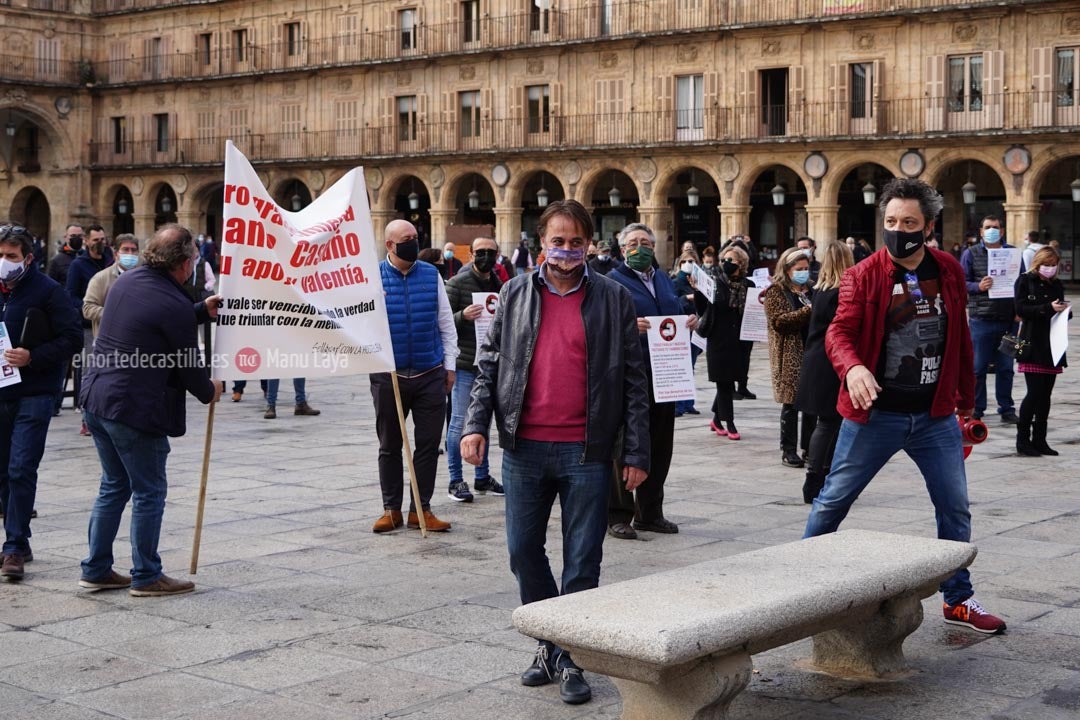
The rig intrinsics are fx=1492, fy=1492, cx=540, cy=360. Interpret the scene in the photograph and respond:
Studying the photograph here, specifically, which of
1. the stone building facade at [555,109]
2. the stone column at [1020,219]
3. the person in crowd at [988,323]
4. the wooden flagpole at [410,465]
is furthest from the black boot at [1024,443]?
the stone column at [1020,219]

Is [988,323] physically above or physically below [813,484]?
above

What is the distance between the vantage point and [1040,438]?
420 inches

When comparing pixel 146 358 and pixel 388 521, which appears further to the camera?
pixel 388 521

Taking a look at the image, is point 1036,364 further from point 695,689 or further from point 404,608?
point 695,689

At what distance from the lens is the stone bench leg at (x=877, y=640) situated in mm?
5137

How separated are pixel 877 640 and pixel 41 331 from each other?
4206 mm

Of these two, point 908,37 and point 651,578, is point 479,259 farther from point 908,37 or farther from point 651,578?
point 908,37

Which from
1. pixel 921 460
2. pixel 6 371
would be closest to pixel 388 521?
pixel 6 371

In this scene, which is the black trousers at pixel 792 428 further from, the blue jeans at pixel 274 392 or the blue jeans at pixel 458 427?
the blue jeans at pixel 274 392

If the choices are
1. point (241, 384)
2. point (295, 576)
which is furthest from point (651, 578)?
point (241, 384)

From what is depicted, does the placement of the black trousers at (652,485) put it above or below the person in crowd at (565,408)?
below

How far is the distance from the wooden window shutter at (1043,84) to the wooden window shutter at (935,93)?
6.16ft

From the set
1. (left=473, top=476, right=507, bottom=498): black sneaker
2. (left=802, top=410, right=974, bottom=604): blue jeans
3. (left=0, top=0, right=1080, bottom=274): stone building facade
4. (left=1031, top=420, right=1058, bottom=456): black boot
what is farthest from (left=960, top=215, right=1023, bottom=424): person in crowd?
(left=0, top=0, right=1080, bottom=274): stone building facade

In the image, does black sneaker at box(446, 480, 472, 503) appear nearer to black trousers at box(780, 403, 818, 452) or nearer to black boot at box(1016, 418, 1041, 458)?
black trousers at box(780, 403, 818, 452)
